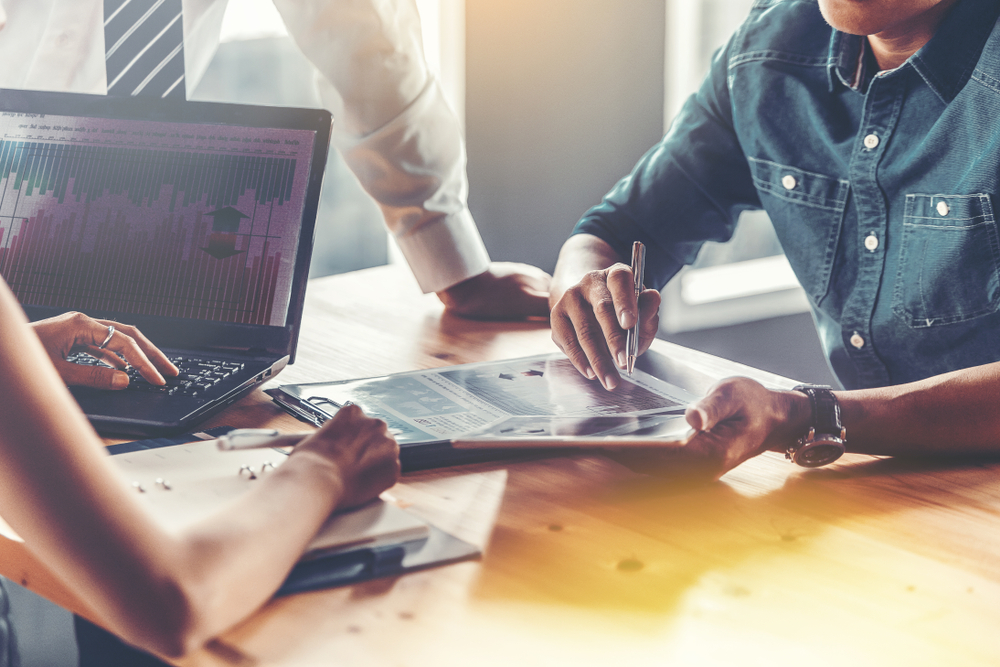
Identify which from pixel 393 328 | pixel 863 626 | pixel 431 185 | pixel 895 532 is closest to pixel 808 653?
pixel 863 626

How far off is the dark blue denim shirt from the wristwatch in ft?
1.21

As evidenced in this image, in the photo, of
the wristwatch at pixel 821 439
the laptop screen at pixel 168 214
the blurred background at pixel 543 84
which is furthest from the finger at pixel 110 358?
the blurred background at pixel 543 84

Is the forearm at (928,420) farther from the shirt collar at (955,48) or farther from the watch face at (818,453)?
the shirt collar at (955,48)

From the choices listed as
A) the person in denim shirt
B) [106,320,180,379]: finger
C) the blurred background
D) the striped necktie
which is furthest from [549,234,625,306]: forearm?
the blurred background

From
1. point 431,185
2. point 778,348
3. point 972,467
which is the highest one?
point 431,185

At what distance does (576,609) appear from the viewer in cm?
53

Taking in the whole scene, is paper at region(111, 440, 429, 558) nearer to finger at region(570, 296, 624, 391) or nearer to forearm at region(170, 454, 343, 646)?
forearm at region(170, 454, 343, 646)

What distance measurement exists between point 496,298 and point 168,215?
18.2 inches

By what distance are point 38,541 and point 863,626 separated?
18.7 inches

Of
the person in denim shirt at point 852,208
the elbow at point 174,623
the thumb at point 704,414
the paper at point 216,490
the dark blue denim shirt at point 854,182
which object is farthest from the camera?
the dark blue denim shirt at point 854,182

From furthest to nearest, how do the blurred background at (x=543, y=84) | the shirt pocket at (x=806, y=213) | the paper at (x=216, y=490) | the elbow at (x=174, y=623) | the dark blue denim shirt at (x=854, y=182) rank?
1. the blurred background at (x=543, y=84)
2. the shirt pocket at (x=806, y=213)
3. the dark blue denim shirt at (x=854, y=182)
4. the paper at (x=216, y=490)
5. the elbow at (x=174, y=623)

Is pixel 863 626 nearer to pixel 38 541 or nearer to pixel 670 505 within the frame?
pixel 670 505

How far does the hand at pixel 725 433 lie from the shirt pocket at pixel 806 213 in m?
0.49

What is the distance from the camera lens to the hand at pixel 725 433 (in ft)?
2.32
